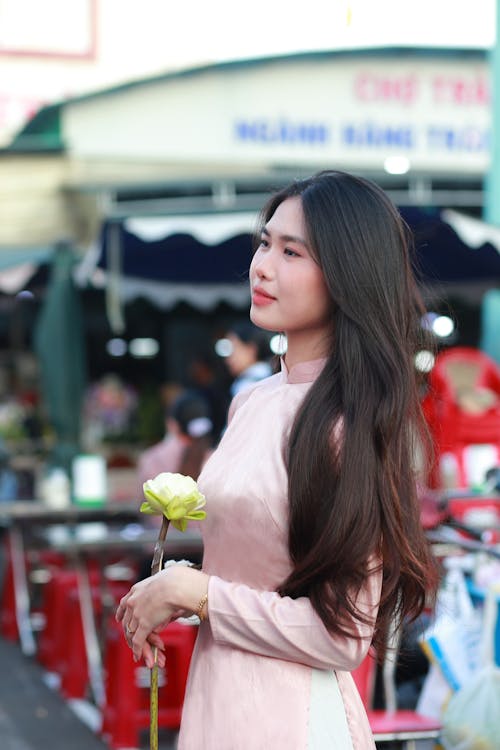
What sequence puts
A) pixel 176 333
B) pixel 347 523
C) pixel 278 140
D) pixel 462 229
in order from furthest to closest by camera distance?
pixel 176 333 < pixel 278 140 < pixel 462 229 < pixel 347 523

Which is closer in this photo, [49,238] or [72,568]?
[72,568]

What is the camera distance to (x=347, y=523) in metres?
2.15

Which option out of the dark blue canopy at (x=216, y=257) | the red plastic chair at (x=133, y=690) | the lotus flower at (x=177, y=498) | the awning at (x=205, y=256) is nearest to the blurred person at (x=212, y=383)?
the awning at (x=205, y=256)

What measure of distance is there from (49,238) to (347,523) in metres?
15.4

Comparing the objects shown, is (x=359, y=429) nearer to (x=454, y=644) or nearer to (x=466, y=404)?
(x=454, y=644)

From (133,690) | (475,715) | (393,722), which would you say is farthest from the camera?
(133,690)

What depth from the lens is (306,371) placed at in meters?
2.37

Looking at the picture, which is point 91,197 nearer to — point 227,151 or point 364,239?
point 227,151

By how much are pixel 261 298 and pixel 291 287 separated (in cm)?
7

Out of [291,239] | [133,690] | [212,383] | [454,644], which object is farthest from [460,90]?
[291,239]

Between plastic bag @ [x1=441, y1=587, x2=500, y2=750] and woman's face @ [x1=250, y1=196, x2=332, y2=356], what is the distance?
189 cm

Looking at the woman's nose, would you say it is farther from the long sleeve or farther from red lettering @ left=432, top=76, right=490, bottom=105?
red lettering @ left=432, top=76, right=490, bottom=105

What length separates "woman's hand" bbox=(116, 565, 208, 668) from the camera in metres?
2.20

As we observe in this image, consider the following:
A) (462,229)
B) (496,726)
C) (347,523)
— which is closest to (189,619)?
(347,523)
